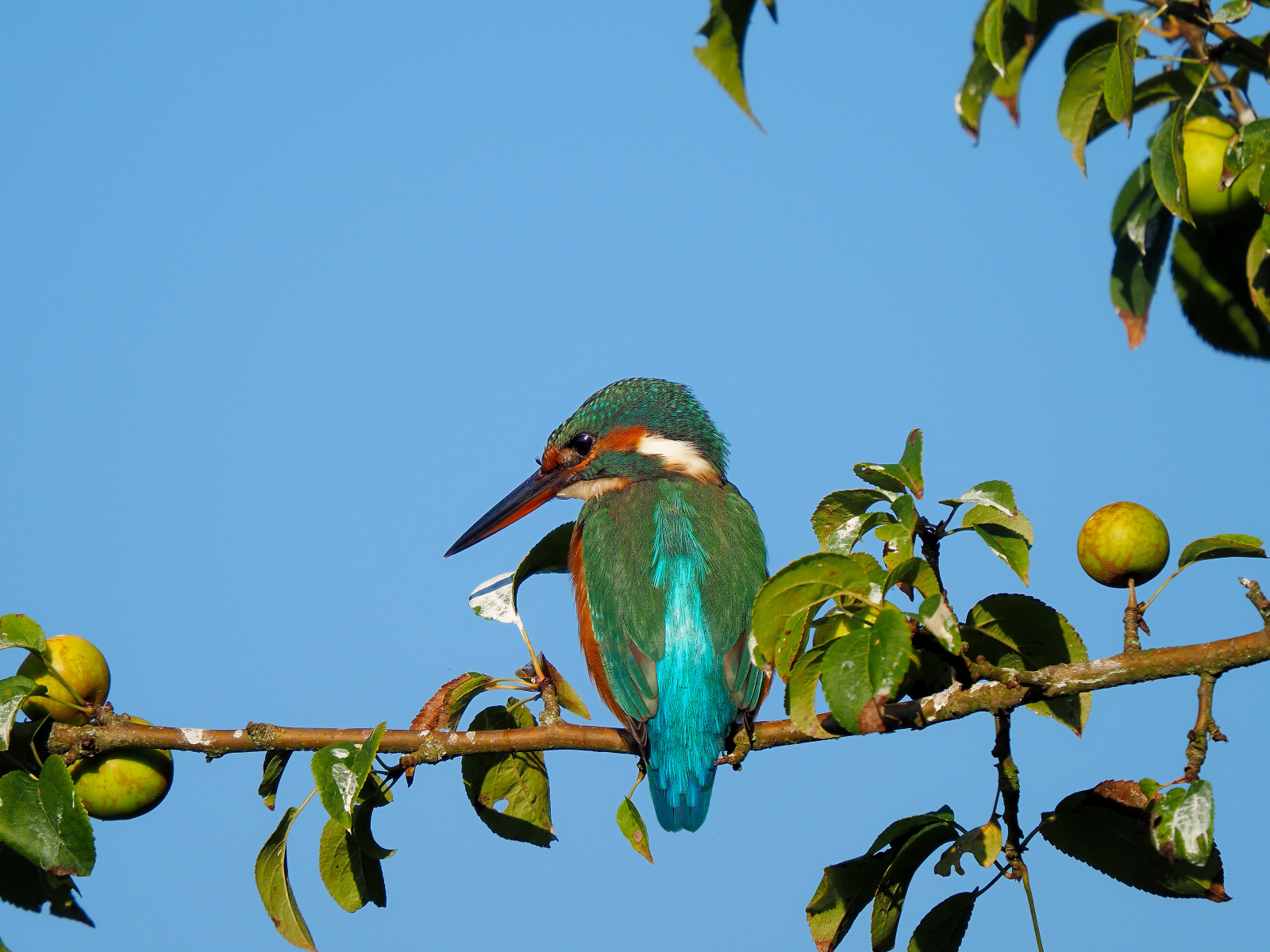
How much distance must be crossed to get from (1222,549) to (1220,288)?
69 centimetres

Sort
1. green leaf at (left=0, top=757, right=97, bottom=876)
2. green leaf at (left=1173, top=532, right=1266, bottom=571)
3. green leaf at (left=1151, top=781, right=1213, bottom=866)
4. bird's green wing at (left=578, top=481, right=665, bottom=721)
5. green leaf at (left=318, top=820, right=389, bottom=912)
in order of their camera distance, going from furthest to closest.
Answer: bird's green wing at (left=578, top=481, right=665, bottom=721)
green leaf at (left=318, top=820, right=389, bottom=912)
green leaf at (left=0, top=757, right=97, bottom=876)
green leaf at (left=1173, top=532, right=1266, bottom=571)
green leaf at (left=1151, top=781, right=1213, bottom=866)

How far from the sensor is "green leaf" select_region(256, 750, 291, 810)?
2008 millimetres

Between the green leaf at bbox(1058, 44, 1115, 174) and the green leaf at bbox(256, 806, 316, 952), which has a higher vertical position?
the green leaf at bbox(1058, 44, 1115, 174)

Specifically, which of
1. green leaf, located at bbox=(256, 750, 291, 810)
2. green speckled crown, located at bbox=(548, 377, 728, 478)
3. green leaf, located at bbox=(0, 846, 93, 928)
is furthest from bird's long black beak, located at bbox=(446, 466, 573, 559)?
green leaf, located at bbox=(0, 846, 93, 928)

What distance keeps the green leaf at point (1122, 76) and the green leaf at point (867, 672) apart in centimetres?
83

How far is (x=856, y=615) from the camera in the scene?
1.61 m

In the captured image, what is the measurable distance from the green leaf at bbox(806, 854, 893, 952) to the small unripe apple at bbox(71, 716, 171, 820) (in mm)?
1215

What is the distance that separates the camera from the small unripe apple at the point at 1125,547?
66.8 inches

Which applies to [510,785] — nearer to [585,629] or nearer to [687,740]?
[687,740]

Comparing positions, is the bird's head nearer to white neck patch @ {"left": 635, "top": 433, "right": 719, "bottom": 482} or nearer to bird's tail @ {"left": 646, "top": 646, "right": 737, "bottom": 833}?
white neck patch @ {"left": 635, "top": 433, "right": 719, "bottom": 482}

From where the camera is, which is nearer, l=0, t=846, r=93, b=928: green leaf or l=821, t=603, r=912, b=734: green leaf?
l=821, t=603, r=912, b=734: green leaf

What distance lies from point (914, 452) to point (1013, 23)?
0.86 meters

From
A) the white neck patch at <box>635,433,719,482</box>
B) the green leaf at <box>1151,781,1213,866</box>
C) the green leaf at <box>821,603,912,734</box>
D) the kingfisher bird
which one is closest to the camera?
the green leaf at <box>821,603,912,734</box>

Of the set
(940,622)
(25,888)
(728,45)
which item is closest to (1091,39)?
(728,45)
